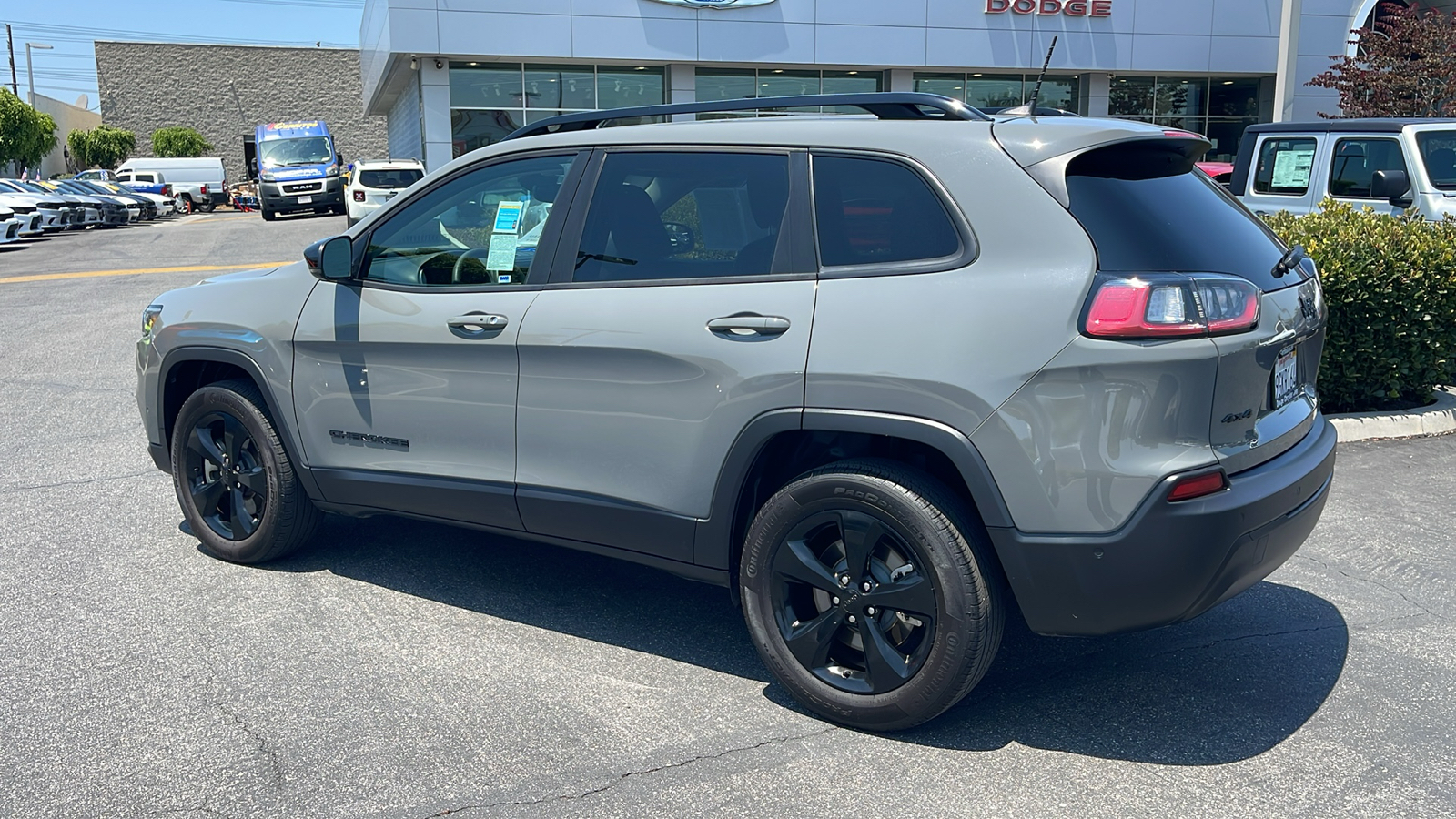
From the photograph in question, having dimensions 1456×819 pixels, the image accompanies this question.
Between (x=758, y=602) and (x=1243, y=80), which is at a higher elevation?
(x=1243, y=80)

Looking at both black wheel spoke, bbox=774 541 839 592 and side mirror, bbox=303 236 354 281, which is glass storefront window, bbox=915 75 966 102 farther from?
black wheel spoke, bbox=774 541 839 592

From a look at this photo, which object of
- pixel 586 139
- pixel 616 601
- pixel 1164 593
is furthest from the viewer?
pixel 616 601

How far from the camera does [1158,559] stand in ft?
10.1

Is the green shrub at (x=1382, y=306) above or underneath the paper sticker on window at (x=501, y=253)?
underneath

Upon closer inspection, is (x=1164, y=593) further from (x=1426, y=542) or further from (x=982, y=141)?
(x=1426, y=542)

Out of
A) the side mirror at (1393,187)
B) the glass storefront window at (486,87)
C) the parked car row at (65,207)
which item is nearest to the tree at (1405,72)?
the side mirror at (1393,187)

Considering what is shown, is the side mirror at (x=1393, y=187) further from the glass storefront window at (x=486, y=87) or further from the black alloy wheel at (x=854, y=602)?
the glass storefront window at (x=486, y=87)

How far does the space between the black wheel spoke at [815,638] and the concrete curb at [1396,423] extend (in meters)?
4.75

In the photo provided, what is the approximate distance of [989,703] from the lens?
3.74 m

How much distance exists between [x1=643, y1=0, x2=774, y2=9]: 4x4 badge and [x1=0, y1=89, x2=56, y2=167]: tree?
119 ft

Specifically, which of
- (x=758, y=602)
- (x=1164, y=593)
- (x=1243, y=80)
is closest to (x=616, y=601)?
(x=758, y=602)

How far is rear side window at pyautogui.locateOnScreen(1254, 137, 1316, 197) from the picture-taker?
11164 mm

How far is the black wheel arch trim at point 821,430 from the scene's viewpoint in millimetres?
3223

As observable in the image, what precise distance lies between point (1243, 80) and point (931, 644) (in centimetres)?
3261
